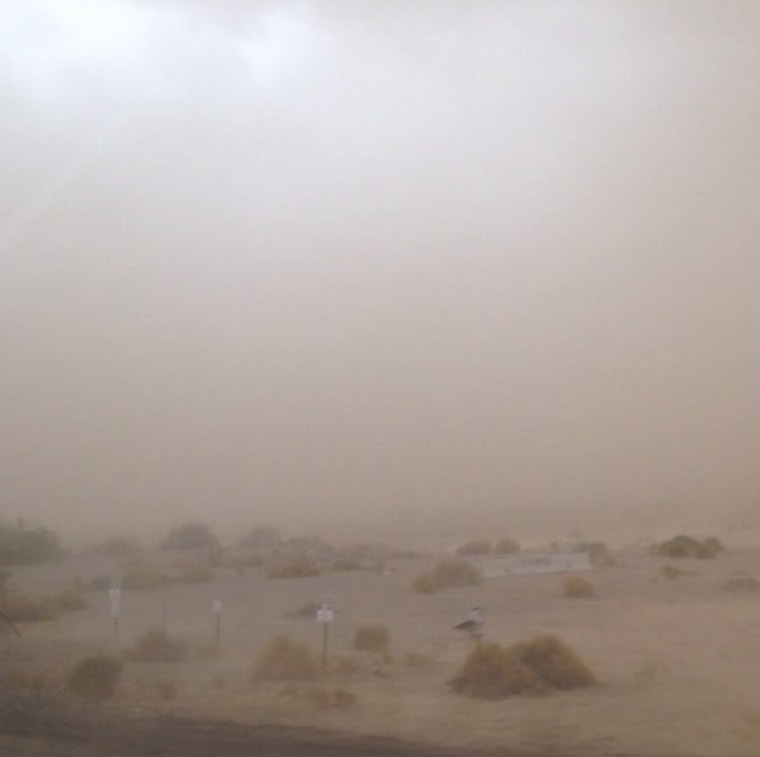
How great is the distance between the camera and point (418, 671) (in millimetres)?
9758

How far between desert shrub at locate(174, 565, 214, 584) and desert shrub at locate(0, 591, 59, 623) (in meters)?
1.36

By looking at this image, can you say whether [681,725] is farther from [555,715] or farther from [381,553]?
[381,553]

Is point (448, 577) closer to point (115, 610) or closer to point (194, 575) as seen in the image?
point (194, 575)

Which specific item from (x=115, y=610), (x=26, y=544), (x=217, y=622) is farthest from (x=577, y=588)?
(x=26, y=544)

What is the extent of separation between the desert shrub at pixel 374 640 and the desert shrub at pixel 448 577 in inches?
19.3

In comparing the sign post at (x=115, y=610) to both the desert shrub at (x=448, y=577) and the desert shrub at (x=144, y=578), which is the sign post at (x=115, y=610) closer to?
the desert shrub at (x=144, y=578)

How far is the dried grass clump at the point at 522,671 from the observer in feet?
30.7

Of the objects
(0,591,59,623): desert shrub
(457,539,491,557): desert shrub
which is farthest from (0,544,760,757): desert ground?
(0,591,59,623): desert shrub

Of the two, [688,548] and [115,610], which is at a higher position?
[688,548]

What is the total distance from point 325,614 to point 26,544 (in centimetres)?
367

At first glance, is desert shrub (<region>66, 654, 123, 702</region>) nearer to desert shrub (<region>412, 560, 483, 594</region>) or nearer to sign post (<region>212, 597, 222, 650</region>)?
sign post (<region>212, 597, 222, 650</region>)

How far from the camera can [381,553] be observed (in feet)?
35.6

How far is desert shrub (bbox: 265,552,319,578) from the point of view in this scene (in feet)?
35.6

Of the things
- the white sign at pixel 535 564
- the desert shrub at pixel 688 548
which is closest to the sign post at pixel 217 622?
the white sign at pixel 535 564
